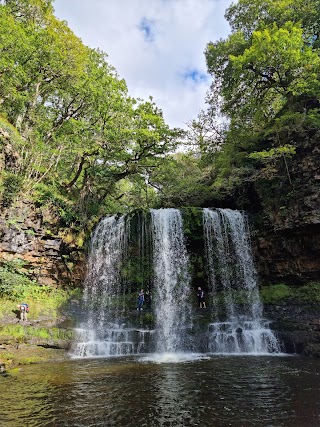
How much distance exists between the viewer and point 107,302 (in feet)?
53.5

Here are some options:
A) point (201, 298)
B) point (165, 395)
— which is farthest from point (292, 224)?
point (165, 395)

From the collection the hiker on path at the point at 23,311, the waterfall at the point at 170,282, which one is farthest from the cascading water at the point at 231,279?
the hiker on path at the point at 23,311

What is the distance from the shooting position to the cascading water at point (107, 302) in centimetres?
1314

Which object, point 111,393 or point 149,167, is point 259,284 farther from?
point 111,393

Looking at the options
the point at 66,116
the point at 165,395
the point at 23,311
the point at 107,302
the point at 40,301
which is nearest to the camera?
the point at 165,395

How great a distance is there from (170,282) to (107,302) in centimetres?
357

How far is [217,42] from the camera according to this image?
71.2 ft

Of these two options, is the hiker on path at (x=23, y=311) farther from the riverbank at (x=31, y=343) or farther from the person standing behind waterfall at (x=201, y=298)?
the person standing behind waterfall at (x=201, y=298)

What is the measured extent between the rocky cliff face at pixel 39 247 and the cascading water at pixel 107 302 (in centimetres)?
103

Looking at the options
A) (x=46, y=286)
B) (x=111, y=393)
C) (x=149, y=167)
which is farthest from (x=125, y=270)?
(x=111, y=393)

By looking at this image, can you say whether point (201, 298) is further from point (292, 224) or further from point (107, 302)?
point (292, 224)

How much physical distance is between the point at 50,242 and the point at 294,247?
43.6 ft

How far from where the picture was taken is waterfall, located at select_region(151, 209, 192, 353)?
14.0 m

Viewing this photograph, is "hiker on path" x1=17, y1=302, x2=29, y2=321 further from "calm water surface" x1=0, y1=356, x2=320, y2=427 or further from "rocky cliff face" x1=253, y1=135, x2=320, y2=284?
"rocky cliff face" x1=253, y1=135, x2=320, y2=284
